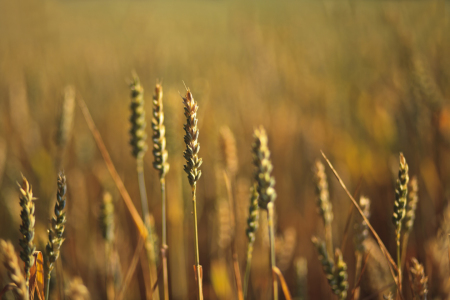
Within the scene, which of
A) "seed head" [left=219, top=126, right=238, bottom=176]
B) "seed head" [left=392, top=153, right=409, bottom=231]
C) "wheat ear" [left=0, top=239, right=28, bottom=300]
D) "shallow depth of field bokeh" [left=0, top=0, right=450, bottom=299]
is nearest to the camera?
"wheat ear" [left=0, top=239, right=28, bottom=300]

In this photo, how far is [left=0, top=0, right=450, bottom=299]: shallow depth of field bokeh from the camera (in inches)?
44.7

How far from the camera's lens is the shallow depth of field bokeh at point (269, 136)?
1.14m

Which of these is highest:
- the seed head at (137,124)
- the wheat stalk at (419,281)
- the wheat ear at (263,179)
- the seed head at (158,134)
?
the seed head at (137,124)

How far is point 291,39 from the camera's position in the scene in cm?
242

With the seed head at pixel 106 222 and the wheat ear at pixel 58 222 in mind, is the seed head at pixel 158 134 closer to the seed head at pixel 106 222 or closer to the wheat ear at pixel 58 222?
the wheat ear at pixel 58 222

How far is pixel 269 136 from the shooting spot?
1790mm

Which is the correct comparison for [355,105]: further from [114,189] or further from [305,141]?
[114,189]

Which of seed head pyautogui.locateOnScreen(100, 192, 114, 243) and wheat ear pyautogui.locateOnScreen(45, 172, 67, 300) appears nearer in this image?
wheat ear pyautogui.locateOnScreen(45, 172, 67, 300)

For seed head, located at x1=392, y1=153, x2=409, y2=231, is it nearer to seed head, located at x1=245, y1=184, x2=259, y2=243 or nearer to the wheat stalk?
the wheat stalk

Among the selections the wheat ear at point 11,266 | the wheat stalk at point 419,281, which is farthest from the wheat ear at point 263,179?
the wheat ear at point 11,266

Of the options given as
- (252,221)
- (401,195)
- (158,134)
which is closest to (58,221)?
(158,134)

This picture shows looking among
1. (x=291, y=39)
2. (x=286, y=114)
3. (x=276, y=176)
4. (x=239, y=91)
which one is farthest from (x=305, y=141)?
(x=291, y=39)

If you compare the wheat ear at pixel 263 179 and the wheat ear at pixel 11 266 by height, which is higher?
the wheat ear at pixel 263 179

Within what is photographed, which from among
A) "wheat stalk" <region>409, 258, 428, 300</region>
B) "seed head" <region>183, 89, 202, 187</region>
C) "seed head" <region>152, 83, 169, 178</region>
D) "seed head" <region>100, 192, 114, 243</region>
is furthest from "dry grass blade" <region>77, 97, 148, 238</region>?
"wheat stalk" <region>409, 258, 428, 300</region>
